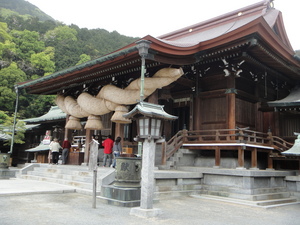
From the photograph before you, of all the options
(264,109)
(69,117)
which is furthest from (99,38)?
(264,109)

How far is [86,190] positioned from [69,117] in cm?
745

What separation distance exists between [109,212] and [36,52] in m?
52.7

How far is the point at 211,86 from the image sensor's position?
1312 cm

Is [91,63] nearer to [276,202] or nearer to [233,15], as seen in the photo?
[233,15]

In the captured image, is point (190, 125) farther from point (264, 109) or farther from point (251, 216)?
point (251, 216)

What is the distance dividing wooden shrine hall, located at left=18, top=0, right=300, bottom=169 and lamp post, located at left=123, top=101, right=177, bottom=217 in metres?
2.93

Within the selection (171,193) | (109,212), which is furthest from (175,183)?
(109,212)

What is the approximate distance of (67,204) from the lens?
296 inches

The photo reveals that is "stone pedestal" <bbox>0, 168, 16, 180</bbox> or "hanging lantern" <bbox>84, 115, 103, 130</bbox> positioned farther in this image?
"hanging lantern" <bbox>84, 115, 103, 130</bbox>

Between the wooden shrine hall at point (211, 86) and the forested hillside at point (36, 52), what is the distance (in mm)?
26130

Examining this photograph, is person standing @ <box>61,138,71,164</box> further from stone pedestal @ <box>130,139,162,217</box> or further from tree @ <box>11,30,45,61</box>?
tree @ <box>11,30,45,61</box>

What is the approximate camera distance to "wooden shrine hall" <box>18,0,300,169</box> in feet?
35.3

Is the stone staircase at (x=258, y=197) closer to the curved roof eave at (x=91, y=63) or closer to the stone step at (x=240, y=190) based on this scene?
the stone step at (x=240, y=190)

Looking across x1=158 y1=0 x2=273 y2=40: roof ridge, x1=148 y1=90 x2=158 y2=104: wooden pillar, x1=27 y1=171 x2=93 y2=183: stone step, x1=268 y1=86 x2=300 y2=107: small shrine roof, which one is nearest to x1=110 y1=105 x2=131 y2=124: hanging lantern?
x1=148 y1=90 x2=158 y2=104: wooden pillar
